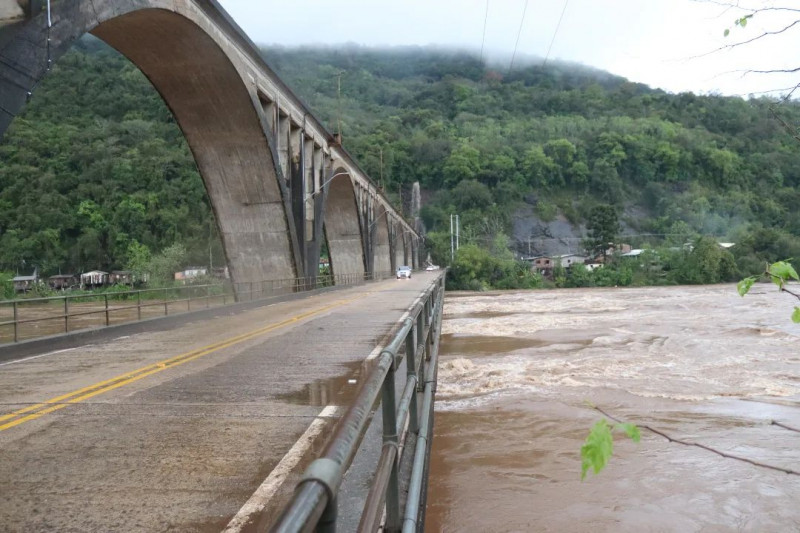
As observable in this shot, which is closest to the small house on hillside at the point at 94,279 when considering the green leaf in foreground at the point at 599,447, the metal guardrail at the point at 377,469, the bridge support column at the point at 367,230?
the bridge support column at the point at 367,230

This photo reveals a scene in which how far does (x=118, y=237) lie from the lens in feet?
244

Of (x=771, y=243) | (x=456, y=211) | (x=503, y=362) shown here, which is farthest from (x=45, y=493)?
(x=456, y=211)

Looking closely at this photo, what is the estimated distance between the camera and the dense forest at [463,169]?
74.7m

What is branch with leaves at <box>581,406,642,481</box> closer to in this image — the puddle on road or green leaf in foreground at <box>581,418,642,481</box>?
green leaf in foreground at <box>581,418,642,481</box>

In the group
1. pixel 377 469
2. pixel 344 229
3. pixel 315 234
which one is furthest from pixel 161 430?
pixel 344 229

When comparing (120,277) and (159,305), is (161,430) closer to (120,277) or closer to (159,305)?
(159,305)

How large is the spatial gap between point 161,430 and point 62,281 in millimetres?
75987

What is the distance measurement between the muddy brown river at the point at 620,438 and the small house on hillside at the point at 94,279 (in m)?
60.2

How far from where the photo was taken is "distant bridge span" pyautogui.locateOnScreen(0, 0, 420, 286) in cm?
1123

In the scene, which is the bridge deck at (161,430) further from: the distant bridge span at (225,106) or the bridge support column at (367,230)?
the bridge support column at (367,230)

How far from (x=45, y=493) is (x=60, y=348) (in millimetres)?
10249

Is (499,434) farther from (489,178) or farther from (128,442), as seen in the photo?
(489,178)

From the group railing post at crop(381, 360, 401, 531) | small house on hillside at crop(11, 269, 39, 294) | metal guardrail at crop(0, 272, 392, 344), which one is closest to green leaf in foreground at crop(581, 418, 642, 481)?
railing post at crop(381, 360, 401, 531)

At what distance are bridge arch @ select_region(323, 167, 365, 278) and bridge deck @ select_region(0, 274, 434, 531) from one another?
38.6m
